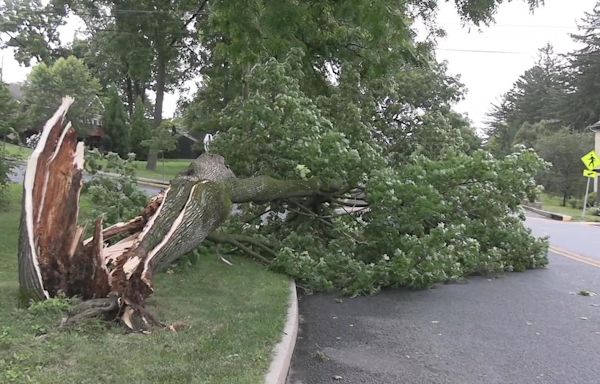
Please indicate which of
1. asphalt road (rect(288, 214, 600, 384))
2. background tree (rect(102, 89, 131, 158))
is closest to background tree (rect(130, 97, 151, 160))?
background tree (rect(102, 89, 131, 158))

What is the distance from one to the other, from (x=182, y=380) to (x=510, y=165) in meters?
6.87

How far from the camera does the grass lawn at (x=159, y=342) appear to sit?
373 cm

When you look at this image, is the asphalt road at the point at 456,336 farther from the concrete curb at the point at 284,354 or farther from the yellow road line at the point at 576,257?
the yellow road line at the point at 576,257

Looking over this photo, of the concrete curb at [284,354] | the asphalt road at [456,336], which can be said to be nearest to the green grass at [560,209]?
the asphalt road at [456,336]

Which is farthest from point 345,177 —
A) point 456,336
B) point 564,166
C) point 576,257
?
point 564,166

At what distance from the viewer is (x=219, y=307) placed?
5.78 m

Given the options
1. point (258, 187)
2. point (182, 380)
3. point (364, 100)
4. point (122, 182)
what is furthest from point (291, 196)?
point (182, 380)

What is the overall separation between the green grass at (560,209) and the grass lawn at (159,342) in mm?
24239

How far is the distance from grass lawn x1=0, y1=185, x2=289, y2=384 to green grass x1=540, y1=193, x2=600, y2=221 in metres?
24.2

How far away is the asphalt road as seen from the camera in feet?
15.7

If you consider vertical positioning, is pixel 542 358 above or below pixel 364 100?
below

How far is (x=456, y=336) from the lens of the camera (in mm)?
5828

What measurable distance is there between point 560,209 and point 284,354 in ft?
101

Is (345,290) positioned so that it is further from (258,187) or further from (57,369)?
(57,369)
